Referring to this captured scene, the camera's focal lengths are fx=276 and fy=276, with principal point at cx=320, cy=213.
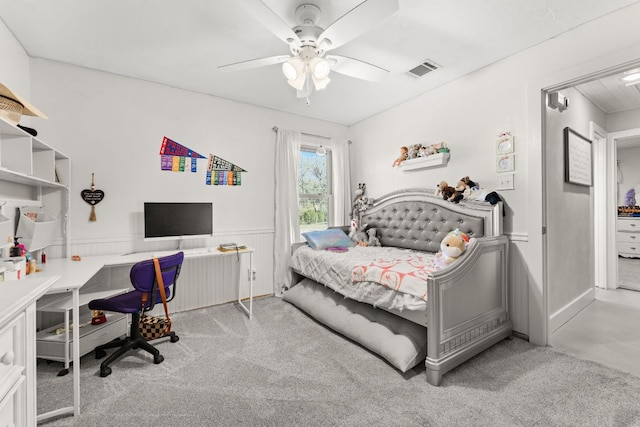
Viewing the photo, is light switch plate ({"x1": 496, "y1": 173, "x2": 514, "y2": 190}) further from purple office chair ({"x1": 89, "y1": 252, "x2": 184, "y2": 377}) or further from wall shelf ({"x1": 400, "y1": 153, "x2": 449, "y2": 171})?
purple office chair ({"x1": 89, "y1": 252, "x2": 184, "y2": 377})

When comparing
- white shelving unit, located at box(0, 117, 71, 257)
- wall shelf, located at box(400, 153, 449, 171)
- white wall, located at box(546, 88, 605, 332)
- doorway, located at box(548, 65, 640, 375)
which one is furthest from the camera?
wall shelf, located at box(400, 153, 449, 171)

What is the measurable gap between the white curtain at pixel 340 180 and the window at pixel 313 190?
0.13 meters

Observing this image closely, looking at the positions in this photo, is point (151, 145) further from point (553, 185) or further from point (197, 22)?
point (553, 185)

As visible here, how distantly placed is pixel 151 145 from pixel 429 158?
10.1 ft

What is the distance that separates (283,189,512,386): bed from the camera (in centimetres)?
189

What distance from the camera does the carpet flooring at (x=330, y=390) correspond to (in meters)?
1.52

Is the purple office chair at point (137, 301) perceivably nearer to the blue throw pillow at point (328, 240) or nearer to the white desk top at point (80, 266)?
the white desk top at point (80, 266)

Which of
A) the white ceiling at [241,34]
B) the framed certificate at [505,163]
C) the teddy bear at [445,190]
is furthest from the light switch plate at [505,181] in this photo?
the white ceiling at [241,34]

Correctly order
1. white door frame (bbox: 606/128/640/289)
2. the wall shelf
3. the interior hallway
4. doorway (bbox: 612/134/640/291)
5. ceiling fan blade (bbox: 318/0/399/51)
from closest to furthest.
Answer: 1. ceiling fan blade (bbox: 318/0/399/51)
2. the interior hallway
3. the wall shelf
4. white door frame (bbox: 606/128/640/289)
5. doorway (bbox: 612/134/640/291)

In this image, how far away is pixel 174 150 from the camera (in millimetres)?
3094

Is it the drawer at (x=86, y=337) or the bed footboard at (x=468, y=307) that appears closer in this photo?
the bed footboard at (x=468, y=307)

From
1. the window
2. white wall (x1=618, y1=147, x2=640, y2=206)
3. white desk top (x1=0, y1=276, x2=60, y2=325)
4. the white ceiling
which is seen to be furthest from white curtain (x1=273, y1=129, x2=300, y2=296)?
white wall (x1=618, y1=147, x2=640, y2=206)

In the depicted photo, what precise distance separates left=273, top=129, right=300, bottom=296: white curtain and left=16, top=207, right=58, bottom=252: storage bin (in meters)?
2.18

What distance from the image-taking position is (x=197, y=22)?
203cm
